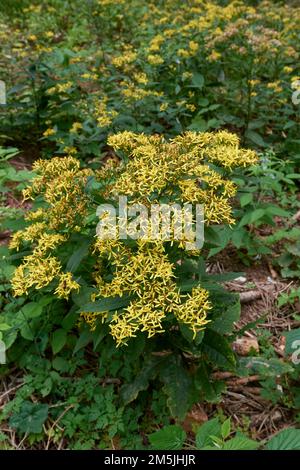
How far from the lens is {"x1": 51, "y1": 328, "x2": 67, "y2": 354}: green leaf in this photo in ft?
7.66

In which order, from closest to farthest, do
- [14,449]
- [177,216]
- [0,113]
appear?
[177,216] < [14,449] < [0,113]

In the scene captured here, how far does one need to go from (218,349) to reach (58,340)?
84 centimetres

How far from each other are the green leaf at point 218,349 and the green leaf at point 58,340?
739 mm

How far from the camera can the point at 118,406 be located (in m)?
2.29

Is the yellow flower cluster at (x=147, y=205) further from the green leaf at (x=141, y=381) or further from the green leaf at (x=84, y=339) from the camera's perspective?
the green leaf at (x=141, y=381)

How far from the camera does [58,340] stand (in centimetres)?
236

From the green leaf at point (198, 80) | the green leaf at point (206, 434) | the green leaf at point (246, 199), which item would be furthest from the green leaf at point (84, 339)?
the green leaf at point (198, 80)

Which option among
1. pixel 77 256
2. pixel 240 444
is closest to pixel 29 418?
pixel 77 256

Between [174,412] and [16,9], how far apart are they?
662 centimetres

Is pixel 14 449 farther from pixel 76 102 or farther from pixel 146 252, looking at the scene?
pixel 76 102

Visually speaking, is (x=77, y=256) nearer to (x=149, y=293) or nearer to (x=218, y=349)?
(x=149, y=293)

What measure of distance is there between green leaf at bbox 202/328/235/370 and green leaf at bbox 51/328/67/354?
0.74 meters

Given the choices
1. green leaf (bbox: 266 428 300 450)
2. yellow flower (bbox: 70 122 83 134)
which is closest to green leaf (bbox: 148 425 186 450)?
green leaf (bbox: 266 428 300 450)

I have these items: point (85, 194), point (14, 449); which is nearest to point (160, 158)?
point (85, 194)
